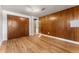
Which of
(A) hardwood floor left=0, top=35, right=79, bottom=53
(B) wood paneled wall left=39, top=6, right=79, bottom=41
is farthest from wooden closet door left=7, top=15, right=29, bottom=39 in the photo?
(B) wood paneled wall left=39, top=6, right=79, bottom=41

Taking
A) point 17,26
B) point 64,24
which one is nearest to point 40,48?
point 64,24

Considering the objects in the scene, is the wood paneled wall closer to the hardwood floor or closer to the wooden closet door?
the hardwood floor

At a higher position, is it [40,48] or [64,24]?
[64,24]

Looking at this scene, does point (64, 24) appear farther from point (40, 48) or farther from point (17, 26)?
point (17, 26)

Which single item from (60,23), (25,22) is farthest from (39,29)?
(60,23)

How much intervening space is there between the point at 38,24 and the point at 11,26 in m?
4.24

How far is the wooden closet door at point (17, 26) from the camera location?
5.77 meters

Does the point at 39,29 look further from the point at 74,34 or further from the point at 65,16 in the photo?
the point at 74,34

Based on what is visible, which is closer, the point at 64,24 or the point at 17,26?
the point at 64,24

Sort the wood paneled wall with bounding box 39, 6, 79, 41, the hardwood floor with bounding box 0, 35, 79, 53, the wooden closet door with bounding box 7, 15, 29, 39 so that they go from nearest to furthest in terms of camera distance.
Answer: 1. the hardwood floor with bounding box 0, 35, 79, 53
2. the wood paneled wall with bounding box 39, 6, 79, 41
3. the wooden closet door with bounding box 7, 15, 29, 39

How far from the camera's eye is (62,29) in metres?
5.49

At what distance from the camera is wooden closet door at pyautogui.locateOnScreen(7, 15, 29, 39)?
5.77 m

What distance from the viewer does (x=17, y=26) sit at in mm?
6379
